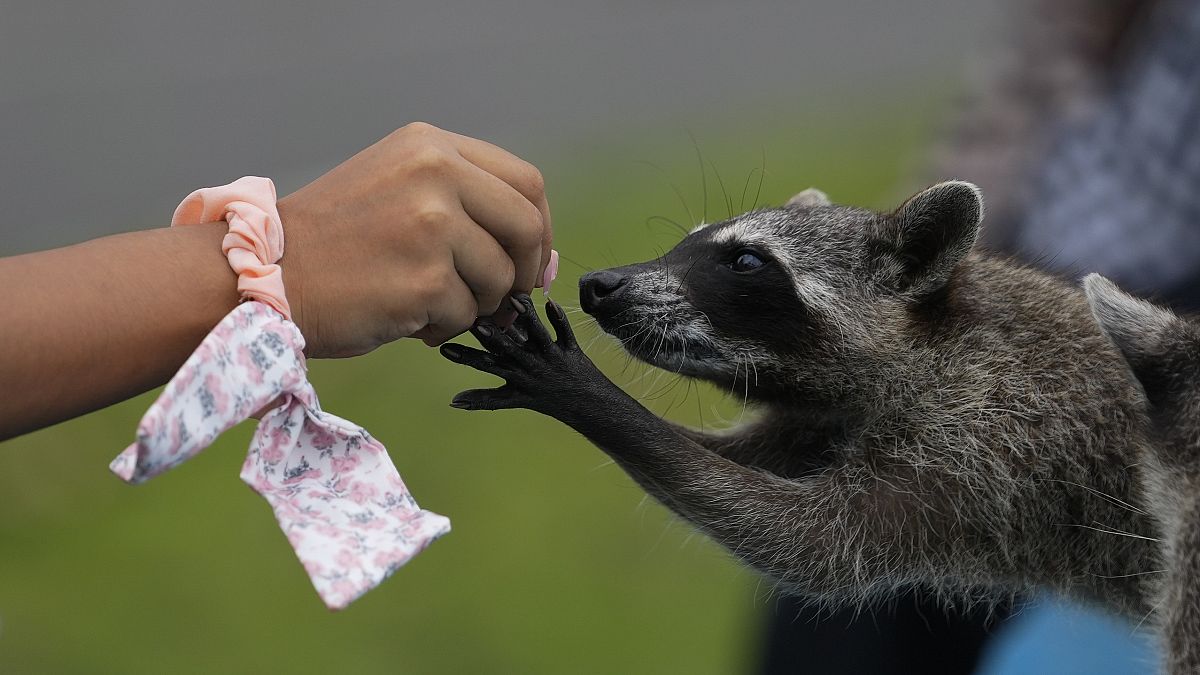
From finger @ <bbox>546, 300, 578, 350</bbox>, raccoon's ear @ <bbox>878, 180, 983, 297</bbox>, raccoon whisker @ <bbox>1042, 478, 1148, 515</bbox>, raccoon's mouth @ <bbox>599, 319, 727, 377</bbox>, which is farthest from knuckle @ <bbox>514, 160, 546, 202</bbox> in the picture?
raccoon whisker @ <bbox>1042, 478, 1148, 515</bbox>

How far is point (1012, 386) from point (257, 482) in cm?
198

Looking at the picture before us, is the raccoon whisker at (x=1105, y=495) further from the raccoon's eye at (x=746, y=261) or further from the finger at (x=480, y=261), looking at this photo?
the finger at (x=480, y=261)

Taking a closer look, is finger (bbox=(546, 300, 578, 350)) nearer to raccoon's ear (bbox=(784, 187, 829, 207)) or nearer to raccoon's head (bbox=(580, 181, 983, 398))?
raccoon's head (bbox=(580, 181, 983, 398))

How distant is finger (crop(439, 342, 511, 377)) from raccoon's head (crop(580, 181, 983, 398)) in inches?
17.7

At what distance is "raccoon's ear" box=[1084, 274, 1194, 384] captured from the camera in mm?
2734

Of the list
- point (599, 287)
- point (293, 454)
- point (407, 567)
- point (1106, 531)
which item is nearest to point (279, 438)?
point (293, 454)

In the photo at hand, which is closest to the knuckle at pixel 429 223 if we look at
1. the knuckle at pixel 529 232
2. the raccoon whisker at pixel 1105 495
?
the knuckle at pixel 529 232

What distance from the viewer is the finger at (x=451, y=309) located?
2607 mm

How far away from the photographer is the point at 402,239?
2574mm

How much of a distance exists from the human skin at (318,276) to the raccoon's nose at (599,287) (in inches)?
20.0

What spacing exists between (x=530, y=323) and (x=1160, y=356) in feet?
4.57

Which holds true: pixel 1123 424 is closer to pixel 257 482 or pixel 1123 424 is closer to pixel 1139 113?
pixel 1139 113

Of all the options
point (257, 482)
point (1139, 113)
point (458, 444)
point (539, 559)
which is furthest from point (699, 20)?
point (257, 482)

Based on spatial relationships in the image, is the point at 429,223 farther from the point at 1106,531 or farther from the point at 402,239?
the point at 1106,531
